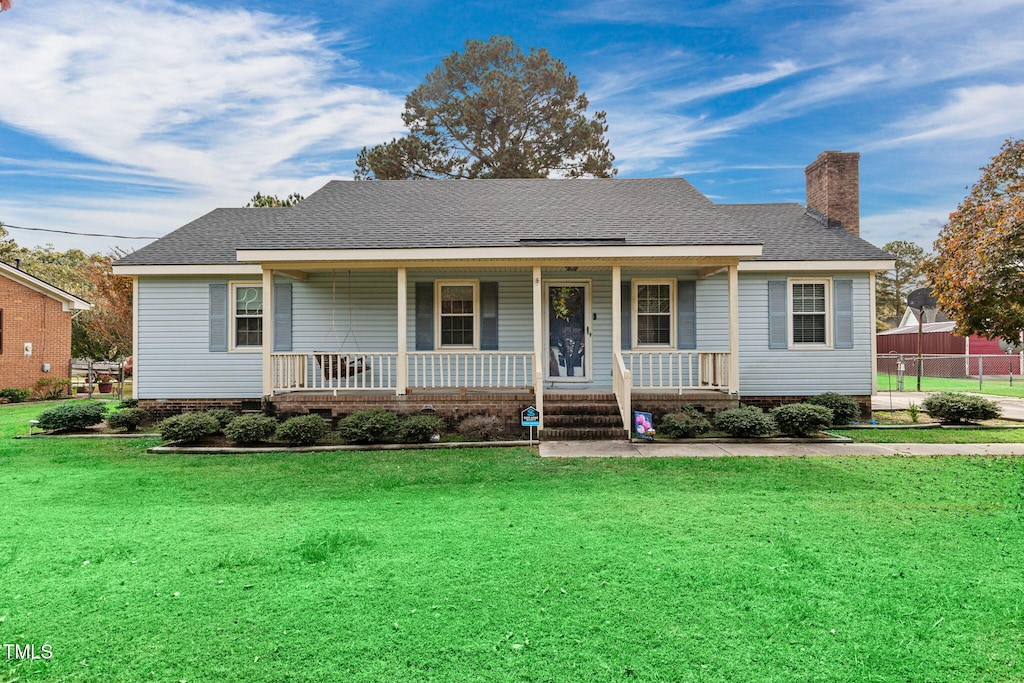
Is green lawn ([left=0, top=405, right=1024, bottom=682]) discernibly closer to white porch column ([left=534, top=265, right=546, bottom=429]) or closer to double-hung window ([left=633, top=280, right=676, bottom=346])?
white porch column ([left=534, top=265, right=546, bottom=429])

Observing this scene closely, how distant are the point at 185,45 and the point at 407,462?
527 inches

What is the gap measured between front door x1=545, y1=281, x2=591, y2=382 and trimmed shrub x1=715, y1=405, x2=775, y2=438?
320 centimetres

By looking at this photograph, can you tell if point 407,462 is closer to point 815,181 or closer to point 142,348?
point 142,348

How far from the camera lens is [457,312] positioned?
11.8 meters

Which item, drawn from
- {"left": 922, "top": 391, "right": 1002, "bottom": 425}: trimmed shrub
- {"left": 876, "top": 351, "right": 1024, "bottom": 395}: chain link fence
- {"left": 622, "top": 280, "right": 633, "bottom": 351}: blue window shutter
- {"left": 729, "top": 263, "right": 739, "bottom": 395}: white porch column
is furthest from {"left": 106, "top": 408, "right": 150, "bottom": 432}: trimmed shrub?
{"left": 876, "top": 351, "right": 1024, "bottom": 395}: chain link fence

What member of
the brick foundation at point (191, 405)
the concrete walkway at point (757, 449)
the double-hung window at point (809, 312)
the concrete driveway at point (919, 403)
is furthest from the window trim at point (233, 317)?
the concrete driveway at point (919, 403)

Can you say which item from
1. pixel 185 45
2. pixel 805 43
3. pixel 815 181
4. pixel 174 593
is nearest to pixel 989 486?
pixel 174 593

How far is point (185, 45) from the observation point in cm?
1414

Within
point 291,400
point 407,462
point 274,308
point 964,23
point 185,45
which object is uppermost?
point 964,23

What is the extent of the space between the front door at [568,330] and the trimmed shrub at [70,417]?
357 inches

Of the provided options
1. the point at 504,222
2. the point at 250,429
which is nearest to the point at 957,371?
the point at 504,222

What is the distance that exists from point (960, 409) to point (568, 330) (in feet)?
26.3

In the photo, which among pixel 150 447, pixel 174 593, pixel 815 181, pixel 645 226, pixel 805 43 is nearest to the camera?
pixel 174 593

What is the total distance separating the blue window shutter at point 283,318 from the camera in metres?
11.8
